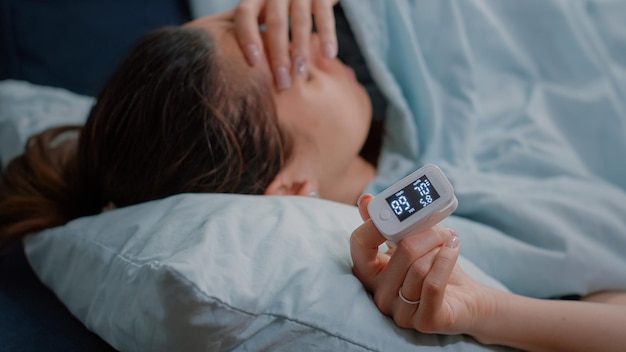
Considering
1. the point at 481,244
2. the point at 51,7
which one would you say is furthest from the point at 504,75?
the point at 51,7

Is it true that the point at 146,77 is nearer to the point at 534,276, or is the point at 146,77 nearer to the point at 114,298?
the point at 114,298

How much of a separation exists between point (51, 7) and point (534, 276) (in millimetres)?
1092

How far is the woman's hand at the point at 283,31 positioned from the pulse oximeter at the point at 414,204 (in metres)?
0.35

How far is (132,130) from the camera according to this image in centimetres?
84

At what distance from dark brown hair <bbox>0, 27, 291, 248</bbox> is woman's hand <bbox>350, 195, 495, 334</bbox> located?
0.85 feet

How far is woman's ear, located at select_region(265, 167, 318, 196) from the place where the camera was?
89 cm

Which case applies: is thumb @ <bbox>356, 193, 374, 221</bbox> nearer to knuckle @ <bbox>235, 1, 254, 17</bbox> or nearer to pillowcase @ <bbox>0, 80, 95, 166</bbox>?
knuckle @ <bbox>235, 1, 254, 17</bbox>

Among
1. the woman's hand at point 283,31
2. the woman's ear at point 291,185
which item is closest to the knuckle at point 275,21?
the woman's hand at point 283,31

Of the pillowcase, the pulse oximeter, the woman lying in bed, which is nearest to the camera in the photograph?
the pulse oximeter

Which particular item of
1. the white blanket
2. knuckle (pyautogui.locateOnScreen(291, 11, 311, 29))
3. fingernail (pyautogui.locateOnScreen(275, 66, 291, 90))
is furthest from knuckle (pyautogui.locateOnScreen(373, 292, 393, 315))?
knuckle (pyautogui.locateOnScreen(291, 11, 311, 29))

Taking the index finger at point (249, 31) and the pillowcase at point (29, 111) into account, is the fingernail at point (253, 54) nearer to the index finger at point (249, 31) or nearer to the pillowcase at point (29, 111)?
the index finger at point (249, 31)

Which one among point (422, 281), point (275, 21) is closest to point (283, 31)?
point (275, 21)

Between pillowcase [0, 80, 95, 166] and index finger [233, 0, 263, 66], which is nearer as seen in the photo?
index finger [233, 0, 263, 66]

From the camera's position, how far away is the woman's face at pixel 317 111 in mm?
888
